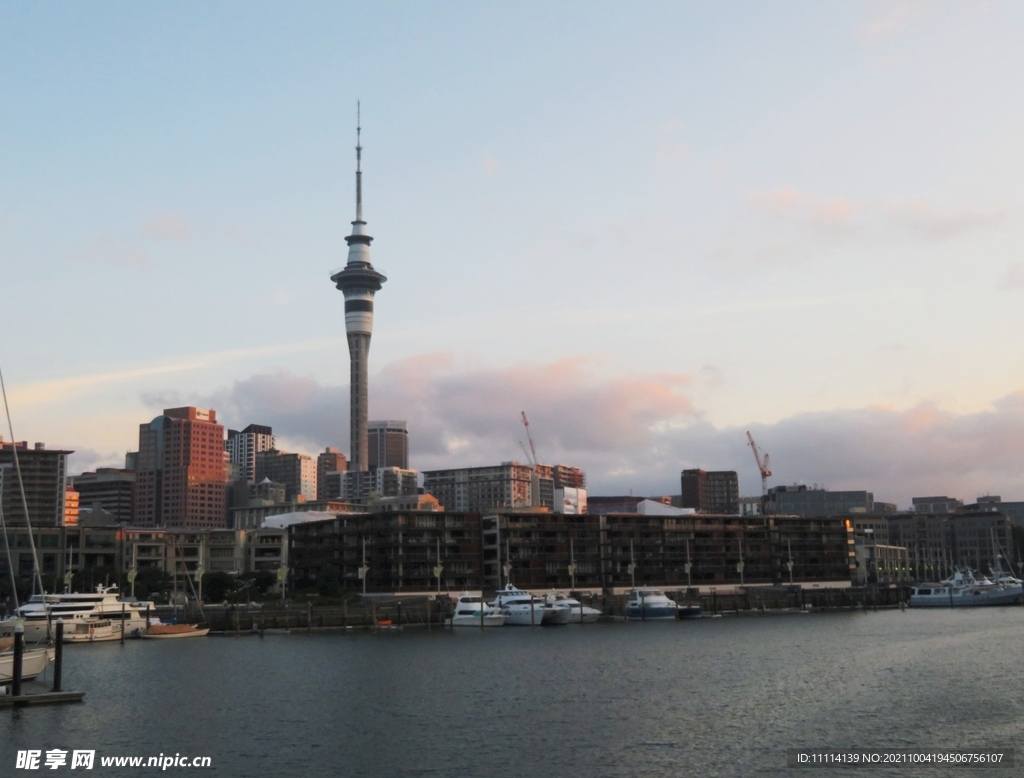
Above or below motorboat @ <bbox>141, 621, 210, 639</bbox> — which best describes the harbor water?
below

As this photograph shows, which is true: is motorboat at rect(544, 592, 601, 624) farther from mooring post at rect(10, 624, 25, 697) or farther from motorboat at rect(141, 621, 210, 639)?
mooring post at rect(10, 624, 25, 697)

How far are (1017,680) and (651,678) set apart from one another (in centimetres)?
2757

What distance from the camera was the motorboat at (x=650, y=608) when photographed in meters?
174

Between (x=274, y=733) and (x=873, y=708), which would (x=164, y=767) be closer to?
(x=274, y=733)

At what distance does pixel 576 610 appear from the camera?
168125mm

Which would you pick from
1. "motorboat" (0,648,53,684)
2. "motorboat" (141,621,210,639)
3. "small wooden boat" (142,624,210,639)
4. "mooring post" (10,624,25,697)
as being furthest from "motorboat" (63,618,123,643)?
"mooring post" (10,624,25,697)

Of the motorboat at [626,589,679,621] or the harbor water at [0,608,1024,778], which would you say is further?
the motorboat at [626,589,679,621]

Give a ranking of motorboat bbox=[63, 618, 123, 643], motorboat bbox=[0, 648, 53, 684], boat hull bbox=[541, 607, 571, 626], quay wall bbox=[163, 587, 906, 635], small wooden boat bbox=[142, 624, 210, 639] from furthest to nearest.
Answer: boat hull bbox=[541, 607, 571, 626] → quay wall bbox=[163, 587, 906, 635] → small wooden boat bbox=[142, 624, 210, 639] → motorboat bbox=[63, 618, 123, 643] → motorboat bbox=[0, 648, 53, 684]

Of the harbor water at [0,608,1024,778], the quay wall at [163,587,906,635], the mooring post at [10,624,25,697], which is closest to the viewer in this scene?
the harbor water at [0,608,1024,778]

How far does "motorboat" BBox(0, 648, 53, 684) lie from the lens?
7494 cm

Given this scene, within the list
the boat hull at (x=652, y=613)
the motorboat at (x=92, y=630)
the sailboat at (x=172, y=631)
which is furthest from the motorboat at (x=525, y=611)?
the motorboat at (x=92, y=630)

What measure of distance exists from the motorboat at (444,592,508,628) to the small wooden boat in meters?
35.2

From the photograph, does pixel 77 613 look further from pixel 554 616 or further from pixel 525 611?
pixel 554 616

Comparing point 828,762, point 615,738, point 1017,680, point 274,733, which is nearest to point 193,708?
point 274,733
